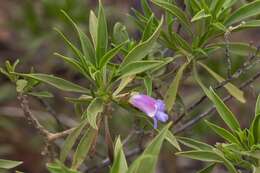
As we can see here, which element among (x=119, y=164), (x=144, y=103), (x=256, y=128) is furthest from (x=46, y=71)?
(x=119, y=164)

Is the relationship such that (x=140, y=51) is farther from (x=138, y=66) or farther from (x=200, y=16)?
(x=200, y=16)

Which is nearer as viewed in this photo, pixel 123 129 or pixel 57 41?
pixel 123 129

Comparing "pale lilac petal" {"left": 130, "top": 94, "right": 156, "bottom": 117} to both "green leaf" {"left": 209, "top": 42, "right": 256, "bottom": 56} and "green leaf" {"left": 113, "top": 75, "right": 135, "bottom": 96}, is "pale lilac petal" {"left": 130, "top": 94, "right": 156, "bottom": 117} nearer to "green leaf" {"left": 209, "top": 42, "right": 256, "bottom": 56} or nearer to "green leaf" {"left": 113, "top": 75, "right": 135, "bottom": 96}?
"green leaf" {"left": 113, "top": 75, "right": 135, "bottom": 96}

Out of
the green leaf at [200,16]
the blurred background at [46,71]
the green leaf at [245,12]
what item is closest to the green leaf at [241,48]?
the green leaf at [245,12]

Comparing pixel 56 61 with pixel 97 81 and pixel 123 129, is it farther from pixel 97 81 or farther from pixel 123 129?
pixel 97 81

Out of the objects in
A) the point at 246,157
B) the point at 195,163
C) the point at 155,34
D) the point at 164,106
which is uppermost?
the point at 155,34

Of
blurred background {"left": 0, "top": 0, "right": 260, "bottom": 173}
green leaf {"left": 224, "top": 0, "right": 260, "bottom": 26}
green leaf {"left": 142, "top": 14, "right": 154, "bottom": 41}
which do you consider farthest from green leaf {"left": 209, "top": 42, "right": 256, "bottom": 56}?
blurred background {"left": 0, "top": 0, "right": 260, "bottom": 173}

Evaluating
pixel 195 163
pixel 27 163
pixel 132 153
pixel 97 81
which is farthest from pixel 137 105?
pixel 27 163
